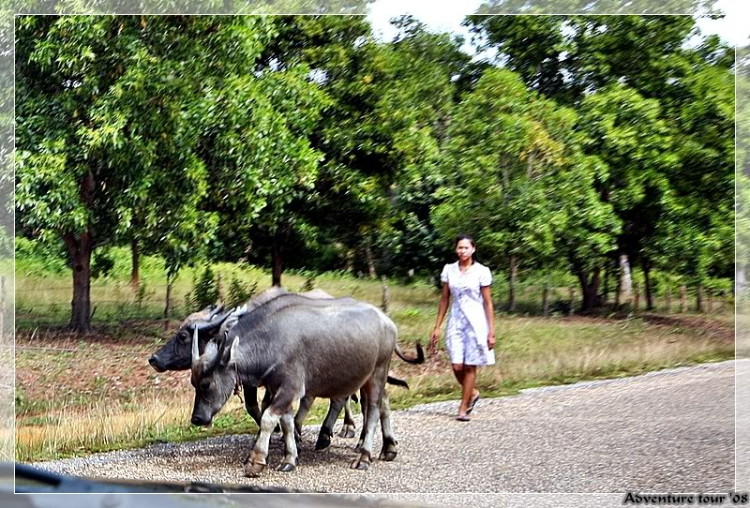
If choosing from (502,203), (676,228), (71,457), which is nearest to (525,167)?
(502,203)

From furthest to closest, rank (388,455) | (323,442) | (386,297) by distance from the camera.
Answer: (386,297), (323,442), (388,455)

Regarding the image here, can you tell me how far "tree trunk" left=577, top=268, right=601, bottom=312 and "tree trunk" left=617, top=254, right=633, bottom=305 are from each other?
0.24m

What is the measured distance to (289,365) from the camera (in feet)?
29.3

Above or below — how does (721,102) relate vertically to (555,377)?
above

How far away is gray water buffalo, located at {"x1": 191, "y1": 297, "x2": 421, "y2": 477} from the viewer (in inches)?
352

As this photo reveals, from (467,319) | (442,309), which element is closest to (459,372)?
(467,319)

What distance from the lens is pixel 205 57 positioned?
10.6 m

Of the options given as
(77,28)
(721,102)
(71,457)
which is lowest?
(71,457)

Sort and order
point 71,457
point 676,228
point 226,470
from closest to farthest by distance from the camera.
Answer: point 226,470 → point 71,457 → point 676,228

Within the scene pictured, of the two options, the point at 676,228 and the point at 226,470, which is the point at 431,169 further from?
the point at 226,470

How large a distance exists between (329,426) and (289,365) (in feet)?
3.24

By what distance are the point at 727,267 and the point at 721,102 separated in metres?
1.66

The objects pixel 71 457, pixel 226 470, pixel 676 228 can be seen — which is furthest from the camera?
pixel 676 228

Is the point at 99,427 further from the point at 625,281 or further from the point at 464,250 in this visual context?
the point at 625,281
